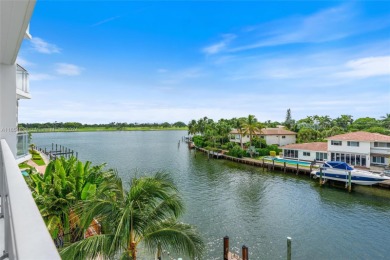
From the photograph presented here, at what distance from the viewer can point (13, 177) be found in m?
1.45

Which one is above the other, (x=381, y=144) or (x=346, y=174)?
(x=381, y=144)

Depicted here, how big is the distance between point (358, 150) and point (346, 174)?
6.77 m

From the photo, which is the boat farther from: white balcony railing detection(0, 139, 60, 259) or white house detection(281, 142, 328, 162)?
white balcony railing detection(0, 139, 60, 259)

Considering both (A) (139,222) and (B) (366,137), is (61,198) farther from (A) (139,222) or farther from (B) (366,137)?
(B) (366,137)

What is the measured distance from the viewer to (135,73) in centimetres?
4503

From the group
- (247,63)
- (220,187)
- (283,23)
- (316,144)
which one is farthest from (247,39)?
(220,187)

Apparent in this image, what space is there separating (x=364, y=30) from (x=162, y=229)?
37.9m

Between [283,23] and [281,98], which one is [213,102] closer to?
[281,98]

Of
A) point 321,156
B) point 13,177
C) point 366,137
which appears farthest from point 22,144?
point 321,156

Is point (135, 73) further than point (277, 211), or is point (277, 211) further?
point (135, 73)

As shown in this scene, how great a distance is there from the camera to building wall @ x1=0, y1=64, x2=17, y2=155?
Result: 498 centimetres

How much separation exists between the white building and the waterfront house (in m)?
33.9

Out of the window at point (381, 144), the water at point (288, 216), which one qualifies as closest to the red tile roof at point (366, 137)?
the window at point (381, 144)

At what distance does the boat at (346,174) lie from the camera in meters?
24.2
